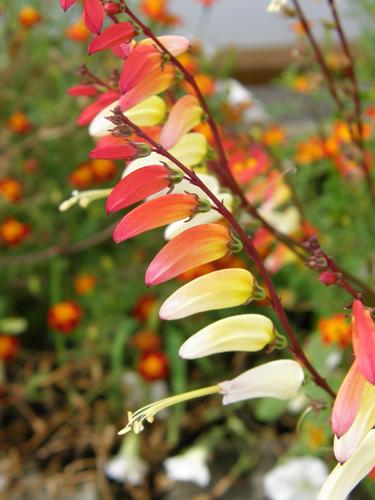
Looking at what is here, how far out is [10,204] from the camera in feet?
4.53

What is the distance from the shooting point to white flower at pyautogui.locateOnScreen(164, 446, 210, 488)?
1084mm

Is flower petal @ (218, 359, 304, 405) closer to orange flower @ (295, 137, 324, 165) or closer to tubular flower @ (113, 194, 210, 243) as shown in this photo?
tubular flower @ (113, 194, 210, 243)

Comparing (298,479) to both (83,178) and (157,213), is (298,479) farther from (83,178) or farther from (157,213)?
(157,213)

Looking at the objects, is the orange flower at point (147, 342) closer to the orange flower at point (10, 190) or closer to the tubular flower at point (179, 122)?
the orange flower at point (10, 190)

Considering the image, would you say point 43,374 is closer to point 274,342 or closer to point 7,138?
point 7,138

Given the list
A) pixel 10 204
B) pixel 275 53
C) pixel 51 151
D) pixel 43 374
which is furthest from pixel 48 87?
pixel 275 53

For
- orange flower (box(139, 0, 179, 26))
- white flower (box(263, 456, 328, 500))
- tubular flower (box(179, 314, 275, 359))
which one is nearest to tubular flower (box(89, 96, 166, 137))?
tubular flower (box(179, 314, 275, 359))

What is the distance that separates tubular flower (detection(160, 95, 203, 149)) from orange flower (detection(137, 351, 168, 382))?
32.2 inches

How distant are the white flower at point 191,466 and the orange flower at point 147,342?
0.55 feet

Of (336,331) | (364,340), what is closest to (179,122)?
(364,340)

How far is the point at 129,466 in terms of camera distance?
3.71 feet

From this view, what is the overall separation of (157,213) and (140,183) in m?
0.01

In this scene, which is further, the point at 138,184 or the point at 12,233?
the point at 12,233

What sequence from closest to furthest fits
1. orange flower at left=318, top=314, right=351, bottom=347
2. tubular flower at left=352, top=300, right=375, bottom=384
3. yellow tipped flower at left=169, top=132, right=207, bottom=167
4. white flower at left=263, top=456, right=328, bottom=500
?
tubular flower at left=352, top=300, right=375, bottom=384, yellow tipped flower at left=169, top=132, right=207, bottom=167, orange flower at left=318, top=314, right=351, bottom=347, white flower at left=263, top=456, right=328, bottom=500
